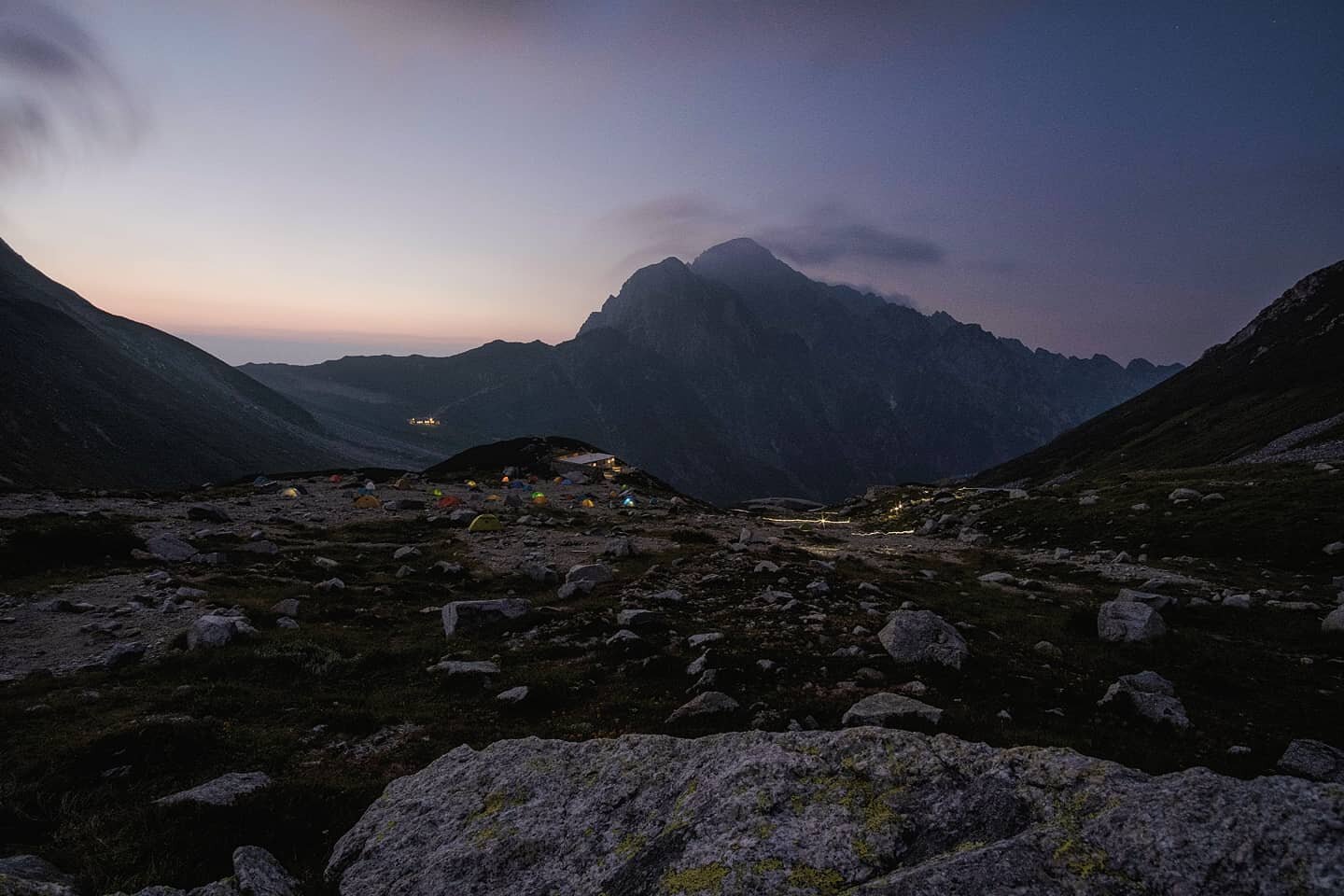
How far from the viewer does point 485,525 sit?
4547cm

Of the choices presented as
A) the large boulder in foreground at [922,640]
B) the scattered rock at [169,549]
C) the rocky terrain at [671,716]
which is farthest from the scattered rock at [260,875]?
the scattered rock at [169,549]

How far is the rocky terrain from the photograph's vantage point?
16.4 feet

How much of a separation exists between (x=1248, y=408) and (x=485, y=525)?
15476 centimetres

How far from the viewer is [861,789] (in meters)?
5.79

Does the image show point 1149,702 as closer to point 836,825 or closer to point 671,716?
point 671,716

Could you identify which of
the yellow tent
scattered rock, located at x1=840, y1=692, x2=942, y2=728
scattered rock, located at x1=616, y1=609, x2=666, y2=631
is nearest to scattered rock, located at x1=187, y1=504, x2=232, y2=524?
the yellow tent

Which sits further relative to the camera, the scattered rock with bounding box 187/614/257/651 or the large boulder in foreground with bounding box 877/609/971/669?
the scattered rock with bounding box 187/614/257/651

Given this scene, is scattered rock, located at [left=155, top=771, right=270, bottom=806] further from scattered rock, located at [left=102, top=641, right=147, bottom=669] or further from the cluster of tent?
the cluster of tent

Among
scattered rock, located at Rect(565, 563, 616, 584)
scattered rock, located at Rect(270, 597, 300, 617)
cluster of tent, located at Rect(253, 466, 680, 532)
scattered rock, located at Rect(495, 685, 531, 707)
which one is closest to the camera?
scattered rock, located at Rect(495, 685, 531, 707)

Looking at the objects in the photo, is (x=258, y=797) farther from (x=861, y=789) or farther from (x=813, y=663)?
(x=813, y=663)

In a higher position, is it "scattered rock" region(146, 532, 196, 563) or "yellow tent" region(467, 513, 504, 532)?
"scattered rock" region(146, 532, 196, 563)

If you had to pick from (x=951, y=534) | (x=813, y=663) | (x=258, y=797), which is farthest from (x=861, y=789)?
(x=951, y=534)

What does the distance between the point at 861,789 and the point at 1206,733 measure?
1106 cm

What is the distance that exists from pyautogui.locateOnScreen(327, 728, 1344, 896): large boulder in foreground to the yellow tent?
3851 cm
